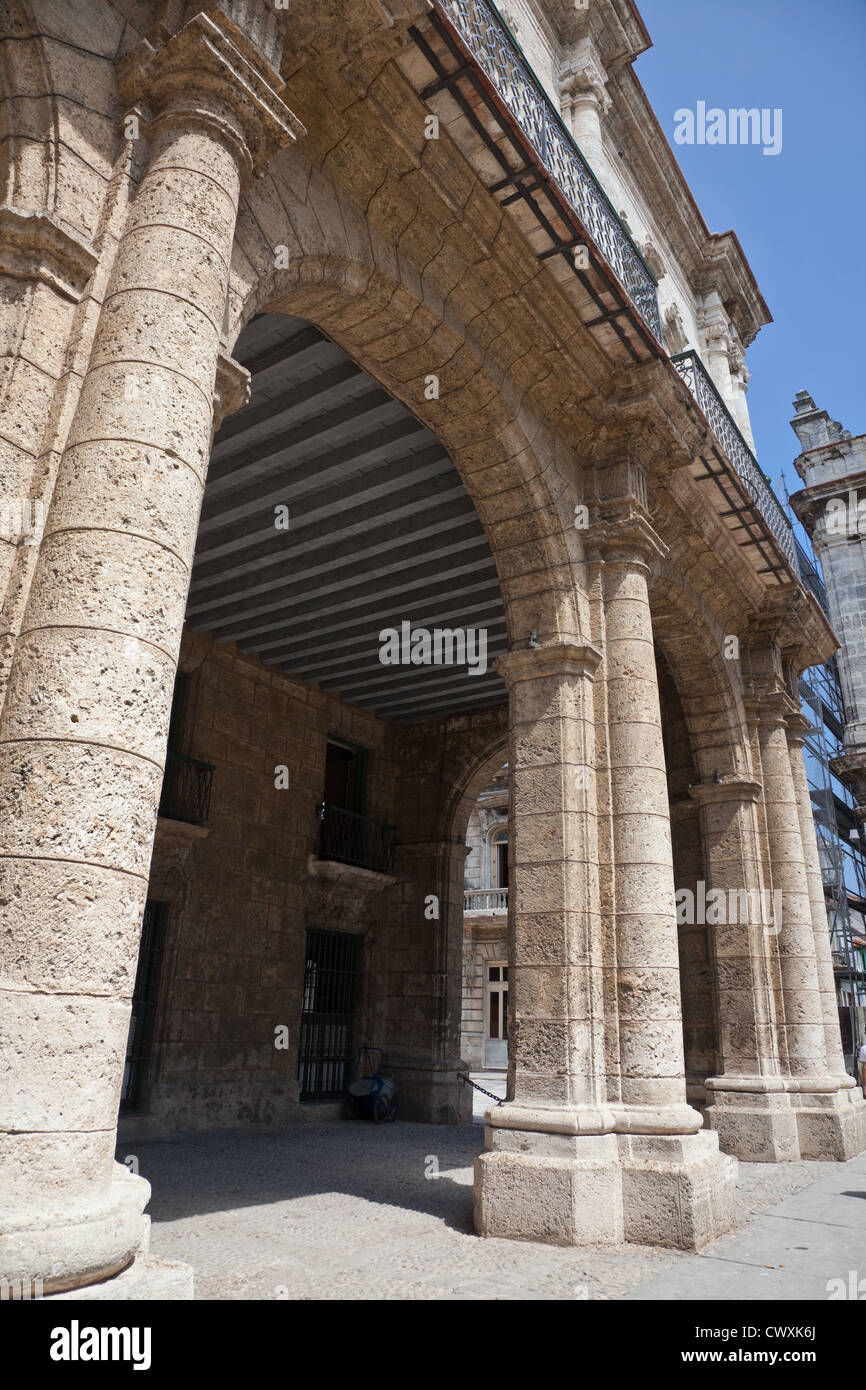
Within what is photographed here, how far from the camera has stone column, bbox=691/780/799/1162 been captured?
8438mm

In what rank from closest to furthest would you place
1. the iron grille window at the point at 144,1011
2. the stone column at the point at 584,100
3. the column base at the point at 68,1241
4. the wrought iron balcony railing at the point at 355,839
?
the column base at the point at 68,1241 < the stone column at the point at 584,100 < the iron grille window at the point at 144,1011 < the wrought iron balcony railing at the point at 355,839

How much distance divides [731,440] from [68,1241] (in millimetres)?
9064

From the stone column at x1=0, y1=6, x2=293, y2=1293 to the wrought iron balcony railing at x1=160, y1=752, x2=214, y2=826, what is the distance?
7.31 meters

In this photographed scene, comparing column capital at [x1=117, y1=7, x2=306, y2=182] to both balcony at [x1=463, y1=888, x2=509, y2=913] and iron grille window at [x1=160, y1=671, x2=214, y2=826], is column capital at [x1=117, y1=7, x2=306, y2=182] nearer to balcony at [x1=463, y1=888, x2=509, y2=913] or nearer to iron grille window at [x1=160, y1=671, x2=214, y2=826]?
iron grille window at [x1=160, y1=671, x2=214, y2=826]

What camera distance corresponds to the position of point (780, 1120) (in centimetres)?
845

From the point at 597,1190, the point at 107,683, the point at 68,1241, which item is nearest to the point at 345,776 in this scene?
the point at 597,1190

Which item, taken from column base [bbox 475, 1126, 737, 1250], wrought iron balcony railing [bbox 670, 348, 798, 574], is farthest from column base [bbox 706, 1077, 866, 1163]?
wrought iron balcony railing [bbox 670, 348, 798, 574]

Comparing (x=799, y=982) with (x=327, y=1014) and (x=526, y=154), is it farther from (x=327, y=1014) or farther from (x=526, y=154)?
(x=526, y=154)

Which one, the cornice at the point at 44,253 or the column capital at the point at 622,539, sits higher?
the column capital at the point at 622,539

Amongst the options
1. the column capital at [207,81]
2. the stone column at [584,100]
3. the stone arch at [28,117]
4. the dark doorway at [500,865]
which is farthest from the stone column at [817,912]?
the dark doorway at [500,865]

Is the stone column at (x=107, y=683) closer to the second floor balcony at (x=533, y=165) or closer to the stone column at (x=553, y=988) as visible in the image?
the second floor balcony at (x=533, y=165)

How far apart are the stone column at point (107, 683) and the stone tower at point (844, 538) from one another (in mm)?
20777

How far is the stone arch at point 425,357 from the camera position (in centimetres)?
452

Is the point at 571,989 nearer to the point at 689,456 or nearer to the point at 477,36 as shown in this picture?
the point at 689,456
